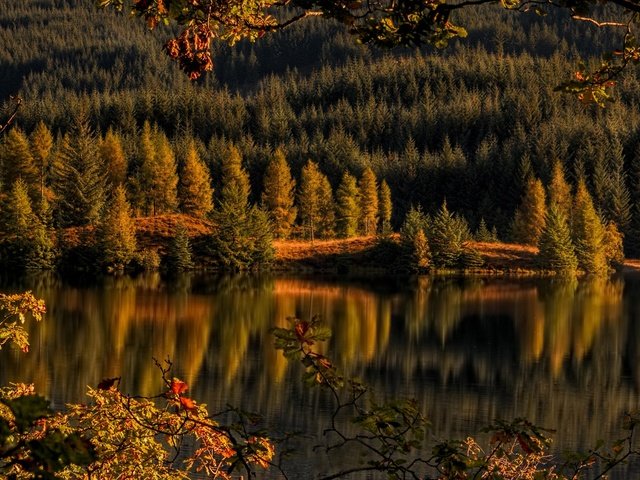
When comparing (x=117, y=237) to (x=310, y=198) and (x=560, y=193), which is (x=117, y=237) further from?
(x=560, y=193)

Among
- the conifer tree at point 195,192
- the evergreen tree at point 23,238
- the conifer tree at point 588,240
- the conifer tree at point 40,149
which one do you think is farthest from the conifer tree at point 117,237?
the conifer tree at point 588,240

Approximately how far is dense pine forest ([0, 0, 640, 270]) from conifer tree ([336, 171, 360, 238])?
0.13m

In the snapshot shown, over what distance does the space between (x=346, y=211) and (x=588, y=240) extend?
22.4 m

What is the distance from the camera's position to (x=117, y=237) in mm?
77375

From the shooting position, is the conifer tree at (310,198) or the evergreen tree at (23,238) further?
the conifer tree at (310,198)

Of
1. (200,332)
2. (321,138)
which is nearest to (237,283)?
(200,332)

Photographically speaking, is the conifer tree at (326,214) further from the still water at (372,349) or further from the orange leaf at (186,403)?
the orange leaf at (186,403)

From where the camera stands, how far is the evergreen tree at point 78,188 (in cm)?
8306

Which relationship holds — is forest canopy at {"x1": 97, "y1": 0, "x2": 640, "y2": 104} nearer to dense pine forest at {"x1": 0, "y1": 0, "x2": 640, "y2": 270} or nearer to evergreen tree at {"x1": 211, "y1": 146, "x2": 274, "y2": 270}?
dense pine forest at {"x1": 0, "y1": 0, "x2": 640, "y2": 270}

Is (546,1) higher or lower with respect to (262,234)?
higher

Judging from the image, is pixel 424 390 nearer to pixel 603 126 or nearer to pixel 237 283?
pixel 237 283

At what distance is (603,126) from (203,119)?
63027 millimetres

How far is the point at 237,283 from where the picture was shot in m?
68.6

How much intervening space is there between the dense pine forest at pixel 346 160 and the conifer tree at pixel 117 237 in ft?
0.55
